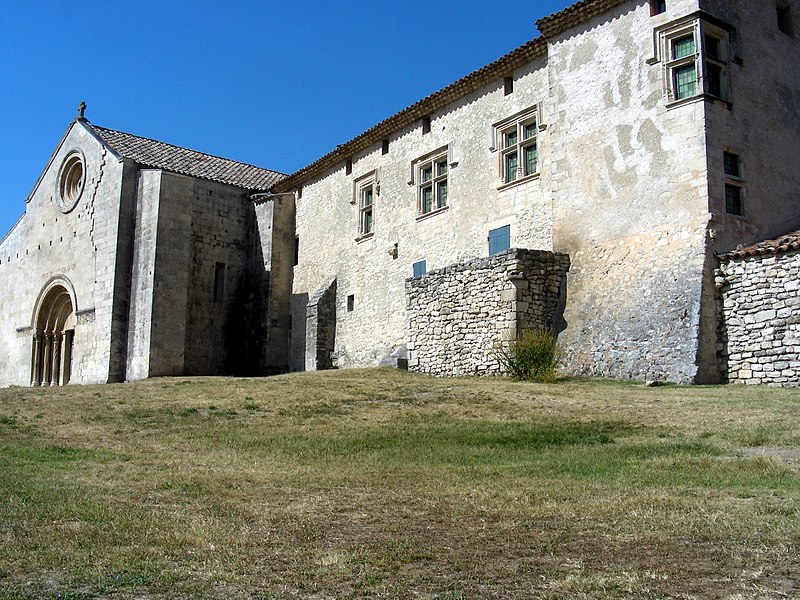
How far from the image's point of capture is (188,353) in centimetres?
2611

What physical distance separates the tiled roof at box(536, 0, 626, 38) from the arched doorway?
1980 centimetres

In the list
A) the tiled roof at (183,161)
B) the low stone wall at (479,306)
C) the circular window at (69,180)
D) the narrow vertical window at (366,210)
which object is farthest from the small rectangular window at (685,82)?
the circular window at (69,180)

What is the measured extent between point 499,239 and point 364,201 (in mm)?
6958

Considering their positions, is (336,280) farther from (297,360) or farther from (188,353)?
(188,353)

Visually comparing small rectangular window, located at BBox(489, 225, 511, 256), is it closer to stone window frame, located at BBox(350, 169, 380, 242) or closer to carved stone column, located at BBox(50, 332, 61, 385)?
stone window frame, located at BBox(350, 169, 380, 242)

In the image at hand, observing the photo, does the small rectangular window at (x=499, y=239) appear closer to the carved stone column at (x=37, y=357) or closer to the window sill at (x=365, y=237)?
the window sill at (x=365, y=237)

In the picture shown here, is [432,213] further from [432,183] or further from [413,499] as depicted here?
[413,499]

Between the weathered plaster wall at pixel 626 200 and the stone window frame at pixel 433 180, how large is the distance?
4.23 metres

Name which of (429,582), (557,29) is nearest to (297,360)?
(557,29)

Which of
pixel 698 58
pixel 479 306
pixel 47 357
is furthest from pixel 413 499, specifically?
pixel 47 357

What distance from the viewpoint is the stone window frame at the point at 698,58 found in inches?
619

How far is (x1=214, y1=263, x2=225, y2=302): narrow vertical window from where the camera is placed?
90.1 ft

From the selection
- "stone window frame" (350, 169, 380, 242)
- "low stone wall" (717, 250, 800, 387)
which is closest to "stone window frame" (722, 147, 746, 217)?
"low stone wall" (717, 250, 800, 387)

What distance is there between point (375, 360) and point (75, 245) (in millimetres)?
12982
